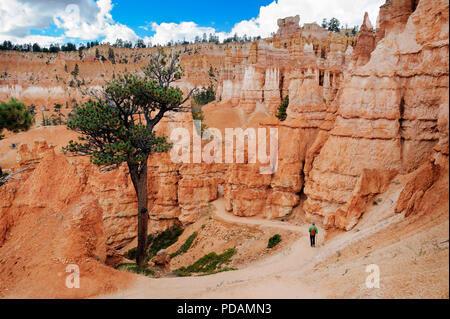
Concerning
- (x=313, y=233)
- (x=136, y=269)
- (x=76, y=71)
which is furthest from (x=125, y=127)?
(x=76, y=71)

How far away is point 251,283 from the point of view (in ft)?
35.8

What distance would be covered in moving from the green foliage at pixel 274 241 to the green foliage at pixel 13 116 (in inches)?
636

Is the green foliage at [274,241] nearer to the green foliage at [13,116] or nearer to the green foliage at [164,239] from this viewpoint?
the green foliage at [164,239]

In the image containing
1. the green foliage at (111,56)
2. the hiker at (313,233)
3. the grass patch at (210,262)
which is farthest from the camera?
the green foliage at (111,56)

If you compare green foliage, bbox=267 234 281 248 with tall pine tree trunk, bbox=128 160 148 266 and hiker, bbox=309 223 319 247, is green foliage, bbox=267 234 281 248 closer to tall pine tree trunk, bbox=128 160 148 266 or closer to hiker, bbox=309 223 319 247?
hiker, bbox=309 223 319 247

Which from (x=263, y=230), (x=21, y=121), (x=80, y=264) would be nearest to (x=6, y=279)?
(x=80, y=264)

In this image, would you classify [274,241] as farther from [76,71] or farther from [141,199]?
[76,71]

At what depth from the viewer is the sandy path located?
985cm

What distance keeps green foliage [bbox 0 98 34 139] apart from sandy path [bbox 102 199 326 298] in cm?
998

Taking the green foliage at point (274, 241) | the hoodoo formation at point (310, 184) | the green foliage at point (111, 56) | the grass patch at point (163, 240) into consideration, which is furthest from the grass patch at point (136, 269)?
the green foliage at point (111, 56)

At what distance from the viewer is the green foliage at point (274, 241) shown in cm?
2110

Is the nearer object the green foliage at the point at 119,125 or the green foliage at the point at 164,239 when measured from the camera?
the green foliage at the point at 119,125

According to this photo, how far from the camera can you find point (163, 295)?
11.3 metres
